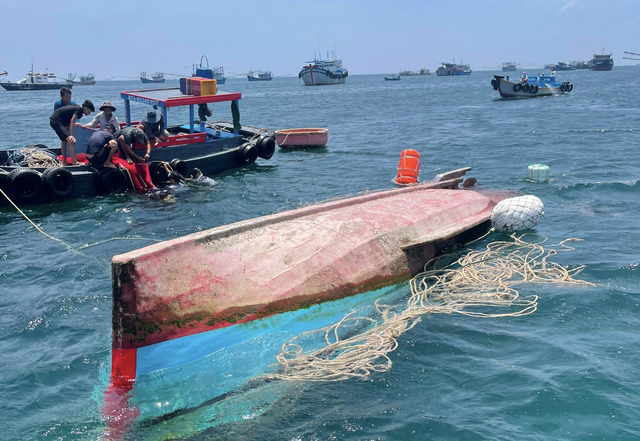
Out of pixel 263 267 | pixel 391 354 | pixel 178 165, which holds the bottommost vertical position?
pixel 391 354

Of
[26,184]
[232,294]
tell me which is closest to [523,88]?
[26,184]

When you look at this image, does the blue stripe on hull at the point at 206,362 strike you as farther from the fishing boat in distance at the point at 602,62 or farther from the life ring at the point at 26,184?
the fishing boat in distance at the point at 602,62

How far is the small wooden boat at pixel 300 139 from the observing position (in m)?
23.4

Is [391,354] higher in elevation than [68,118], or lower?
lower

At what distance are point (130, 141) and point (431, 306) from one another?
9.98m

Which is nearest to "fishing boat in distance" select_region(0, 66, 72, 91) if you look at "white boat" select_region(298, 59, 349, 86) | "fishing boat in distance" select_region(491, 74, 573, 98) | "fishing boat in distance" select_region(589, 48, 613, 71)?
"white boat" select_region(298, 59, 349, 86)

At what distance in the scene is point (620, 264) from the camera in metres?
8.99

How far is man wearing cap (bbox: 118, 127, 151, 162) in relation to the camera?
1417 cm

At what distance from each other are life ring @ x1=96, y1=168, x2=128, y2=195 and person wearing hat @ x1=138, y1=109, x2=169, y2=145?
1.66 m

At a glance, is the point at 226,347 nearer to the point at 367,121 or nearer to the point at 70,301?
the point at 70,301

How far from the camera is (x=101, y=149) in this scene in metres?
13.9

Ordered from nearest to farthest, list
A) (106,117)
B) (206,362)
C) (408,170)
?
1. (206,362)
2. (106,117)
3. (408,170)

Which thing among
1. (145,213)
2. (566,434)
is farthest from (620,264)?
(145,213)

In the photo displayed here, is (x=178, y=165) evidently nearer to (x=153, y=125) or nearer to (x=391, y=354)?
(x=153, y=125)
